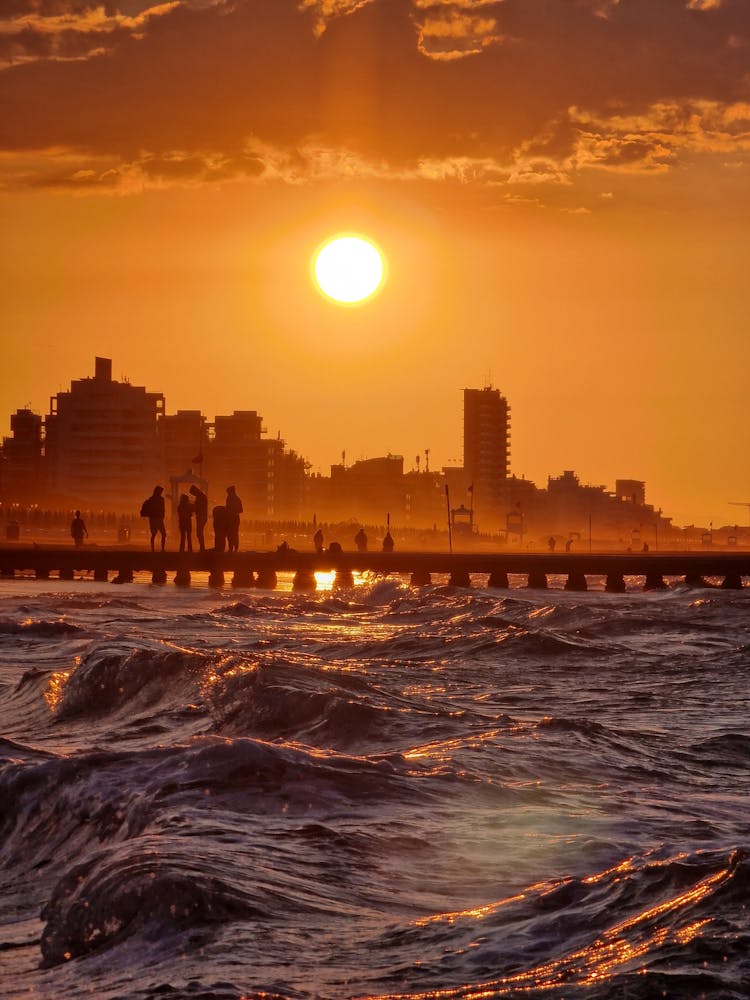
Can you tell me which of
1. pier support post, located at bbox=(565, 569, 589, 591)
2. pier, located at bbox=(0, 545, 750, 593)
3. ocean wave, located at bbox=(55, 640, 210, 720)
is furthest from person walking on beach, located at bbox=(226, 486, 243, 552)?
ocean wave, located at bbox=(55, 640, 210, 720)

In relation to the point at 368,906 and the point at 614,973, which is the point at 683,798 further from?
the point at 614,973

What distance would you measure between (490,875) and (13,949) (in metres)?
2.55

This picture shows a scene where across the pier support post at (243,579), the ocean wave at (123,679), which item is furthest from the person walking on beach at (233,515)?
the ocean wave at (123,679)

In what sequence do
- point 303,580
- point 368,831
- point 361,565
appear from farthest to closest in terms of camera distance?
point 303,580, point 361,565, point 368,831

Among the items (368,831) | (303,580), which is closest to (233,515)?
(303,580)

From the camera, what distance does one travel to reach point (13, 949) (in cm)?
703

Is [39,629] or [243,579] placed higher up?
[243,579]

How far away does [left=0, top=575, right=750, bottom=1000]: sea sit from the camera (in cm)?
634

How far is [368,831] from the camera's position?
9094 mm

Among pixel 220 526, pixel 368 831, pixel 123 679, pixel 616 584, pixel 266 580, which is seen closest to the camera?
pixel 368 831

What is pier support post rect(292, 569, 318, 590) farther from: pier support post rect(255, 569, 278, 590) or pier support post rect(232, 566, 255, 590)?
pier support post rect(232, 566, 255, 590)

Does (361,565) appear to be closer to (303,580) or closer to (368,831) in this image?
(303,580)

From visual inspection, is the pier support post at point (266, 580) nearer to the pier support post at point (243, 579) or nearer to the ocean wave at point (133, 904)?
the pier support post at point (243, 579)

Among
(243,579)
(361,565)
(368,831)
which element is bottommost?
(368,831)
